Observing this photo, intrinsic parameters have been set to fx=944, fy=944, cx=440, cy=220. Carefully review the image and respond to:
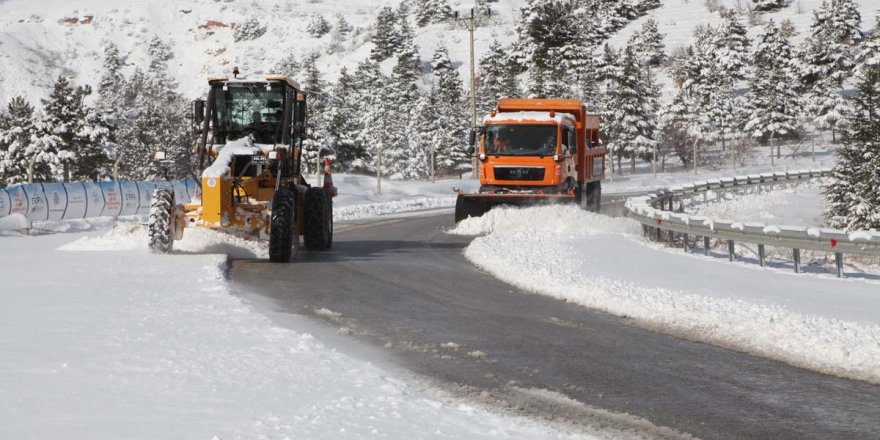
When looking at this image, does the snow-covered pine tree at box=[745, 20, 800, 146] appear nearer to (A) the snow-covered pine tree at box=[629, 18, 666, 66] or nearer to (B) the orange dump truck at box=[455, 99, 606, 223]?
(A) the snow-covered pine tree at box=[629, 18, 666, 66]

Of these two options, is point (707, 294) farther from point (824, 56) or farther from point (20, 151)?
point (824, 56)

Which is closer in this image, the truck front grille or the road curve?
the road curve

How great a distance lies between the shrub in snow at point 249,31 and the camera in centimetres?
14612

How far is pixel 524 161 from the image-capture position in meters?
24.1

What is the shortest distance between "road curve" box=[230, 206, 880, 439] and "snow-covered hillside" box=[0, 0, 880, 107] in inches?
3735

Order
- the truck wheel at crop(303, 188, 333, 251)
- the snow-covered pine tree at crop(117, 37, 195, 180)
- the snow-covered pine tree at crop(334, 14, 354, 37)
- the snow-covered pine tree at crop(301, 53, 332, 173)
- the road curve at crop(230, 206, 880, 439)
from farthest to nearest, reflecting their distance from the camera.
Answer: the snow-covered pine tree at crop(334, 14, 354, 37), the snow-covered pine tree at crop(117, 37, 195, 180), the snow-covered pine tree at crop(301, 53, 332, 173), the truck wheel at crop(303, 188, 333, 251), the road curve at crop(230, 206, 880, 439)

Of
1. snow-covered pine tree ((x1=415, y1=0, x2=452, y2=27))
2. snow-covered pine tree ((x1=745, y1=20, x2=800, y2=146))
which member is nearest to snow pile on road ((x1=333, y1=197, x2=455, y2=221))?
snow-covered pine tree ((x1=745, y1=20, x2=800, y2=146))

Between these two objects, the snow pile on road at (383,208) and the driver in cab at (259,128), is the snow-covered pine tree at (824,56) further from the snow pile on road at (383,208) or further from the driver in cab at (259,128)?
the driver in cab at (259,128)

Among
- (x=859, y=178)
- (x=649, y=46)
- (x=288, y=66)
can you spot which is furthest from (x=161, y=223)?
(x=288, y=66)

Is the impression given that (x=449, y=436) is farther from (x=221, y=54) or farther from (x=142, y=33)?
(x=142, y=33)

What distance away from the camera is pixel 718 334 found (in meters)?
9.00

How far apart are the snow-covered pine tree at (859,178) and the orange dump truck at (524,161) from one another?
1250 cm

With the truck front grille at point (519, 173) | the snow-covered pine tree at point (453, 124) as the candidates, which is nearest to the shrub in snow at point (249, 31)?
the snow-covered pine tree at point (453, 124)

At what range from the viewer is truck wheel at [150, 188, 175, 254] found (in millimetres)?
14984
